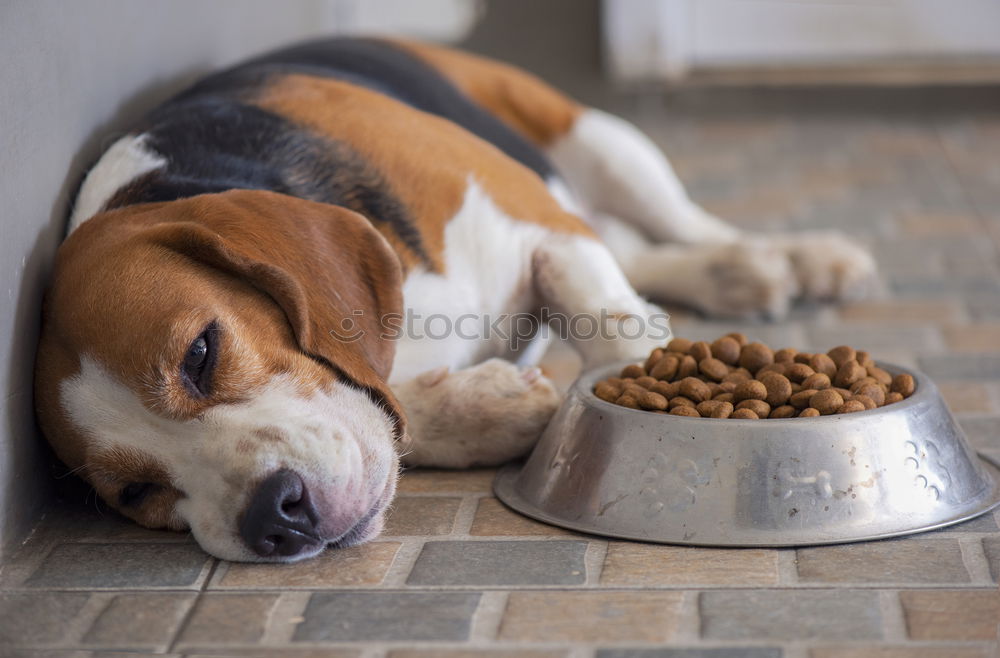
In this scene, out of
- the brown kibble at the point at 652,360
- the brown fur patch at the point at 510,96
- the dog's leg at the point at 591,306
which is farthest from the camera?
the brown fur patch at the point at 510,96

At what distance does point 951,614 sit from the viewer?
1.69 meters

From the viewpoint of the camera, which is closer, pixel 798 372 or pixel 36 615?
pixel 36 615

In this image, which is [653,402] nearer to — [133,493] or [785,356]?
[785,356]

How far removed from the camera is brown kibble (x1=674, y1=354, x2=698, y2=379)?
218 centimetres

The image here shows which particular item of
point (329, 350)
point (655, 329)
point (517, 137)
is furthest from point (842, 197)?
point (329, 350)

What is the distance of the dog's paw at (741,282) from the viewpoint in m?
3.37

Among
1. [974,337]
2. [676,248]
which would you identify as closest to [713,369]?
[974,337]

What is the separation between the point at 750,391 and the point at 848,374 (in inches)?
7.8

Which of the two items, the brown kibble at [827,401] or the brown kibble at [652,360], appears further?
the brown kibble at [652,360]

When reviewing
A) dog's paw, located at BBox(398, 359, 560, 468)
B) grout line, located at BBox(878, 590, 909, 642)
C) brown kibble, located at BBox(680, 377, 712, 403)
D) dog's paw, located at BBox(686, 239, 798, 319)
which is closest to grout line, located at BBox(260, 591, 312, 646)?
dog's paw, located at BBox(398, 359, 560, 468)

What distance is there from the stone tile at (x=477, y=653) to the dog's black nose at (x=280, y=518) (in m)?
0.29

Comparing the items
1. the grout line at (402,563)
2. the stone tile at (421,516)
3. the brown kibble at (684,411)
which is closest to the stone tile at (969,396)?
the brown kibble at (684,411)

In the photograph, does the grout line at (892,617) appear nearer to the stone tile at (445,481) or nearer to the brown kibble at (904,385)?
Result: the brown kibble at (904,385)

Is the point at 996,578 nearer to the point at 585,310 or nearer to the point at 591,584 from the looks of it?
the point at 591,584
